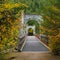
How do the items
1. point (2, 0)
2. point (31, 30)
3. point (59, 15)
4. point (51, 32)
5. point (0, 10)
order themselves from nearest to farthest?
point (0, 10), point (2, 0), point (59, 15), point (51, 32), point (31, 30)

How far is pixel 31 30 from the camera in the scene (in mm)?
113625

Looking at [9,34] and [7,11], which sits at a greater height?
[7,11]

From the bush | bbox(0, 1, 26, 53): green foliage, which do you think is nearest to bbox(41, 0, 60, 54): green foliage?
the bush

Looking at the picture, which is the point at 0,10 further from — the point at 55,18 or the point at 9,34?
the point at 55,18

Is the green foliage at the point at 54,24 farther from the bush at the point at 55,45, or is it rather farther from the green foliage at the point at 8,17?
the green foliage at the point at 8,17

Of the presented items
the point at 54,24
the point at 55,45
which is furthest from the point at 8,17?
the point at 55,45

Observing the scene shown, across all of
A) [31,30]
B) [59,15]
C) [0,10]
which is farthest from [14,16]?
[31,30]

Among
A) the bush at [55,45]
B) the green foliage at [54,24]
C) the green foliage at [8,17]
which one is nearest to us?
the green foliage at [8,17]

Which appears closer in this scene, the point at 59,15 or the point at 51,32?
the point at 59,15

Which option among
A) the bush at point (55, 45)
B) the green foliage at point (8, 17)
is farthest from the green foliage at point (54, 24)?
the green foliage at point (8, 17)

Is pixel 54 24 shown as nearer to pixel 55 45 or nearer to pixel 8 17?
pixel 55 45

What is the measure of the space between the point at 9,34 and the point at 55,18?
4546 mm

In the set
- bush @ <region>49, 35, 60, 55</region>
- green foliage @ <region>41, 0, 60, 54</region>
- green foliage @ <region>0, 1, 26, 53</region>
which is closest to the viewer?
green foliage @ <region>0, 1, 26, 53</region>

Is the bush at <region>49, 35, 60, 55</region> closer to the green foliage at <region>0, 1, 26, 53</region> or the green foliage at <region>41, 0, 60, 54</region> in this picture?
the green foliage at <region>41, 0, 60, 54</region>
